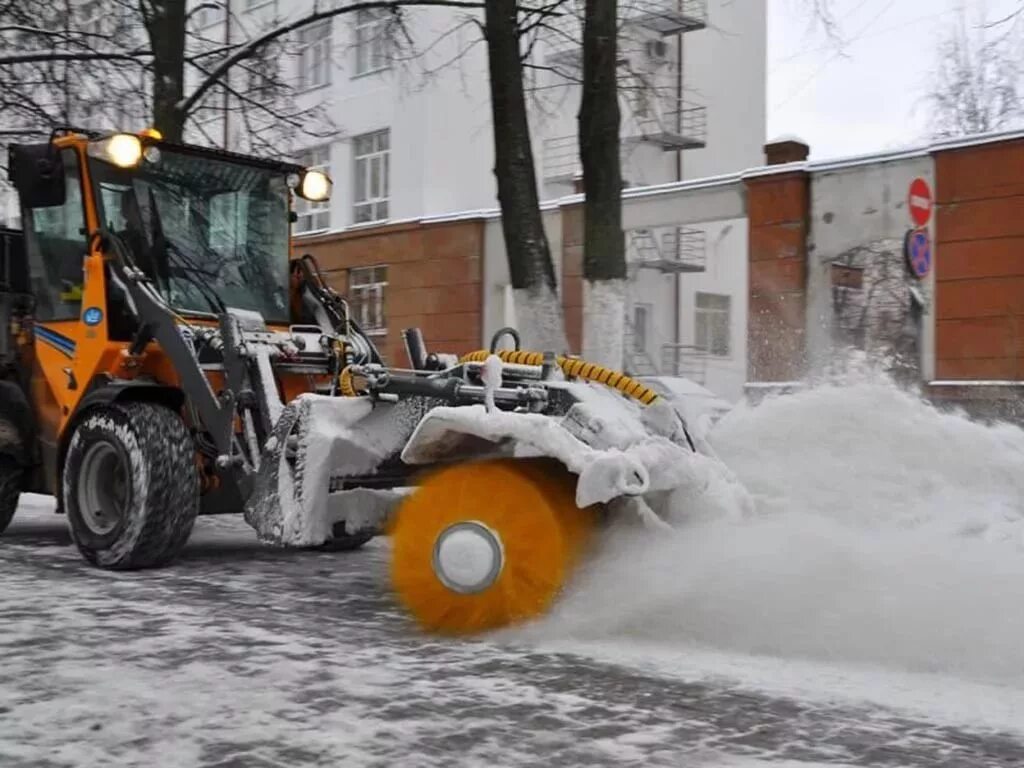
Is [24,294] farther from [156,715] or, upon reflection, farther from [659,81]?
[659,81]

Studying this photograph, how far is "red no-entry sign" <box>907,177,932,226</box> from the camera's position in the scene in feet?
52.7

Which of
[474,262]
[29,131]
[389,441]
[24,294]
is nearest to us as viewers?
[389,441]

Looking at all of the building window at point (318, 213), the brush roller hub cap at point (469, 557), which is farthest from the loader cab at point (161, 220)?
the building window at point (318, 213)

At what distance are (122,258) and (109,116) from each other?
25.6 ft

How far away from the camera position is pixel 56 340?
7531 mm

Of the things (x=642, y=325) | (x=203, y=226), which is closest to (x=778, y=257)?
(x=642, y=325)

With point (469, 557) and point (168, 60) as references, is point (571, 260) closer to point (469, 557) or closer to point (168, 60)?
point (168, 60)

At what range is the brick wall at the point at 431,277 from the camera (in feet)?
74.4

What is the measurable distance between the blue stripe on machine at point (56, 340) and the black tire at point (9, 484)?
0.88 meters

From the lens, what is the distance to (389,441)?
591 cm

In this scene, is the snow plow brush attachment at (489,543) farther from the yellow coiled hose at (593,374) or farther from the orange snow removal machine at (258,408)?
the yellow coiled hose at (593,374)

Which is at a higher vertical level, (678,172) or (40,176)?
(678,172)

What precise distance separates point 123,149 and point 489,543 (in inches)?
141

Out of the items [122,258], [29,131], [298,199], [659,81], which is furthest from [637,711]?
[659,81]
